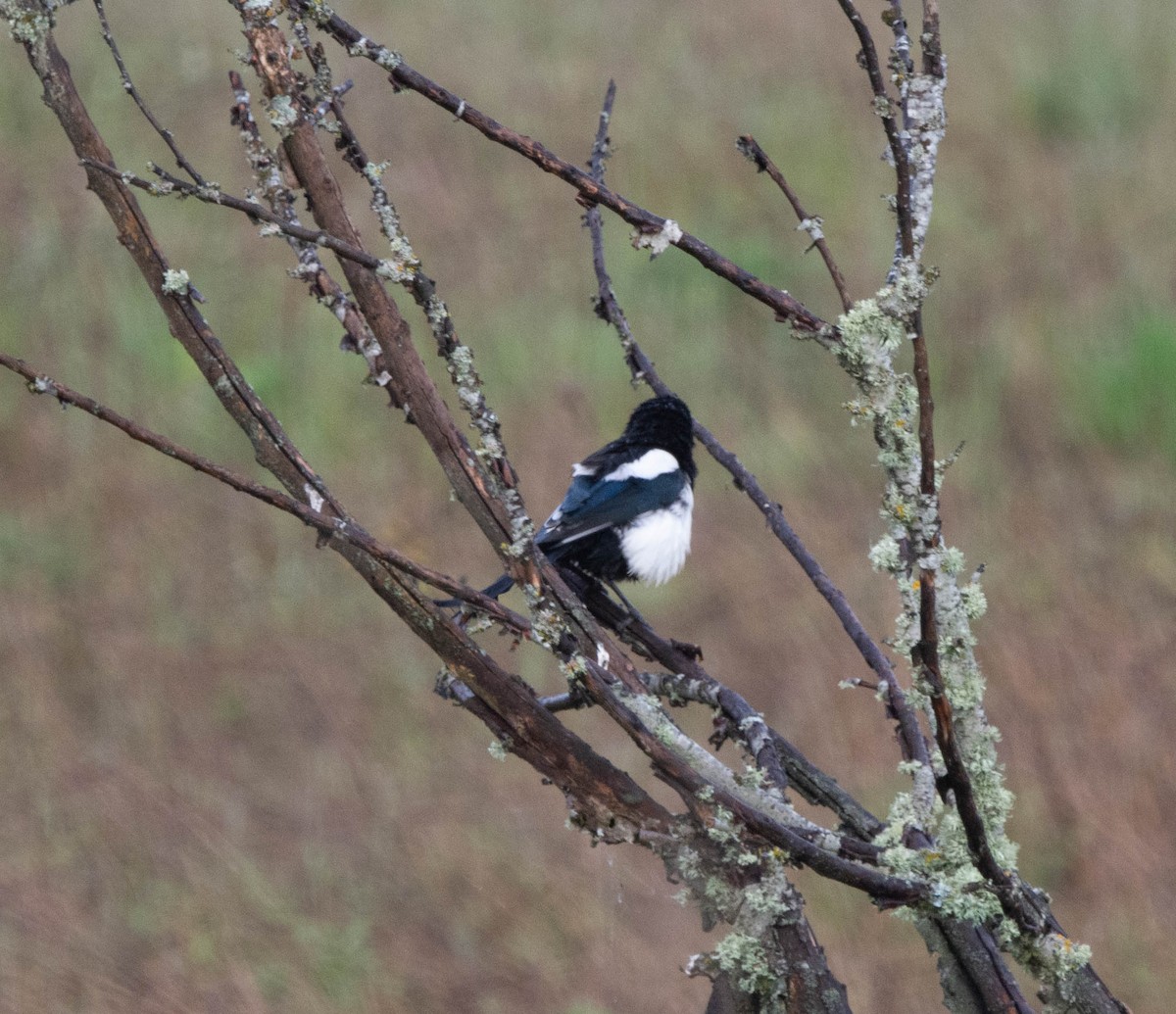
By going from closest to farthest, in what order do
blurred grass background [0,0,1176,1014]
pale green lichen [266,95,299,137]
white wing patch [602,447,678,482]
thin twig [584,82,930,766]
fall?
pale green lichen [266,95,299,137] → thin twig [584,82,930,766] → white wing patch [602,447,678,482] → blurred grass background [0,0,1176,1014]

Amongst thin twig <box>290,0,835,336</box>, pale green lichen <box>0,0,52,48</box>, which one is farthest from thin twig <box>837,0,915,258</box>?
pale green lichen <box>0,0,52,48</box>

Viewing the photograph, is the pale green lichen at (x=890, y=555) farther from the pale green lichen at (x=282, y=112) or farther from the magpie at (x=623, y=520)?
the magpie at (x=623, y=520)

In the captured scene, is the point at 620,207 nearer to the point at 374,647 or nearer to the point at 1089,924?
the point at 1089,924

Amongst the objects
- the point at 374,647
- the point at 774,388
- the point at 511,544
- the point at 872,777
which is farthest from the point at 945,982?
the point at 774,388

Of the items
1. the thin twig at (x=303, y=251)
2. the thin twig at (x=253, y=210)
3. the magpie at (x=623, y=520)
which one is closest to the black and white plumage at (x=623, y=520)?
the magpie at (x=623, y=520)

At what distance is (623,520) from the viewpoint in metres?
3.32

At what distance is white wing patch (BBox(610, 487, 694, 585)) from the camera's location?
11.0 feet

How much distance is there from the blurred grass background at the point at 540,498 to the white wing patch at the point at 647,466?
0.81 m

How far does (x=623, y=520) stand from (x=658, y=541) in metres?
0.10

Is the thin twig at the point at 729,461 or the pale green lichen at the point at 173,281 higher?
the thin twig at the point at 729,461

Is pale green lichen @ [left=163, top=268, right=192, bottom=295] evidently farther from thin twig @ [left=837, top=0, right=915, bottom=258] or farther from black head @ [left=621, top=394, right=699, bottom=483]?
black head @ [left=621, top=394, right=699, bottom=483]

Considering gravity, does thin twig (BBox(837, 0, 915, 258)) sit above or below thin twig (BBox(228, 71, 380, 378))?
above

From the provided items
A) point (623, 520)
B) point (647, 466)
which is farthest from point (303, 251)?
point (647, 466)

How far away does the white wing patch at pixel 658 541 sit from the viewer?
3.34 meters
